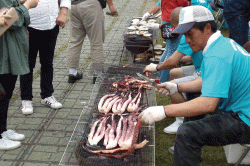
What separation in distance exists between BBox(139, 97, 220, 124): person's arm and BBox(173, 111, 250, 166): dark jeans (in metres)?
Answer: 0.26

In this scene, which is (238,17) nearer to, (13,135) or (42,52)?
(42,52)

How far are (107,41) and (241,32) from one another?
441 cm

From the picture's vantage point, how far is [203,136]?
3289 mm

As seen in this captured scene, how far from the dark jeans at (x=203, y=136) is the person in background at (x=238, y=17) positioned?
3.77 m

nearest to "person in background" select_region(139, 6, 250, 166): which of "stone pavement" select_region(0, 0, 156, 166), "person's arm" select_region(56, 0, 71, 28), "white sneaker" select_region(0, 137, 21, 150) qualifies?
"stone pavement" select_region(0, 0, 156, 166)

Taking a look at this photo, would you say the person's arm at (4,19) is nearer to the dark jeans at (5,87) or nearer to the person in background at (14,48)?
the person in background at (14,48)

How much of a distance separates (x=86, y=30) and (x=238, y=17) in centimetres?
319

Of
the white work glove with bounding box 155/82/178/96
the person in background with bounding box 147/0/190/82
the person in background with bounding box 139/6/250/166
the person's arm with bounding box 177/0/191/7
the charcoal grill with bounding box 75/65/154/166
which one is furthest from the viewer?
the person's arm with bounding box 177/0/191/7

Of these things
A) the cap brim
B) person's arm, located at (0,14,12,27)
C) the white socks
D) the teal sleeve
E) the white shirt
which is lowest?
the white socks

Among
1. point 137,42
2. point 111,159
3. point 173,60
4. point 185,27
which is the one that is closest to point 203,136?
point 111,159

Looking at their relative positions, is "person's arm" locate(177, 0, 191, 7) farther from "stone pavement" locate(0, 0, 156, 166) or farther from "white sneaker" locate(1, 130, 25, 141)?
"white sneaker" locate(1, 130, 25, 141)

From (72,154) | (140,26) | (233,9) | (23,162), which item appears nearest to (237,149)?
(72,154)

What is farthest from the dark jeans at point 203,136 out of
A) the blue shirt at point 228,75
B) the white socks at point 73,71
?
the white socks at point 73,71

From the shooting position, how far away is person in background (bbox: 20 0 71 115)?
495 centimetres
